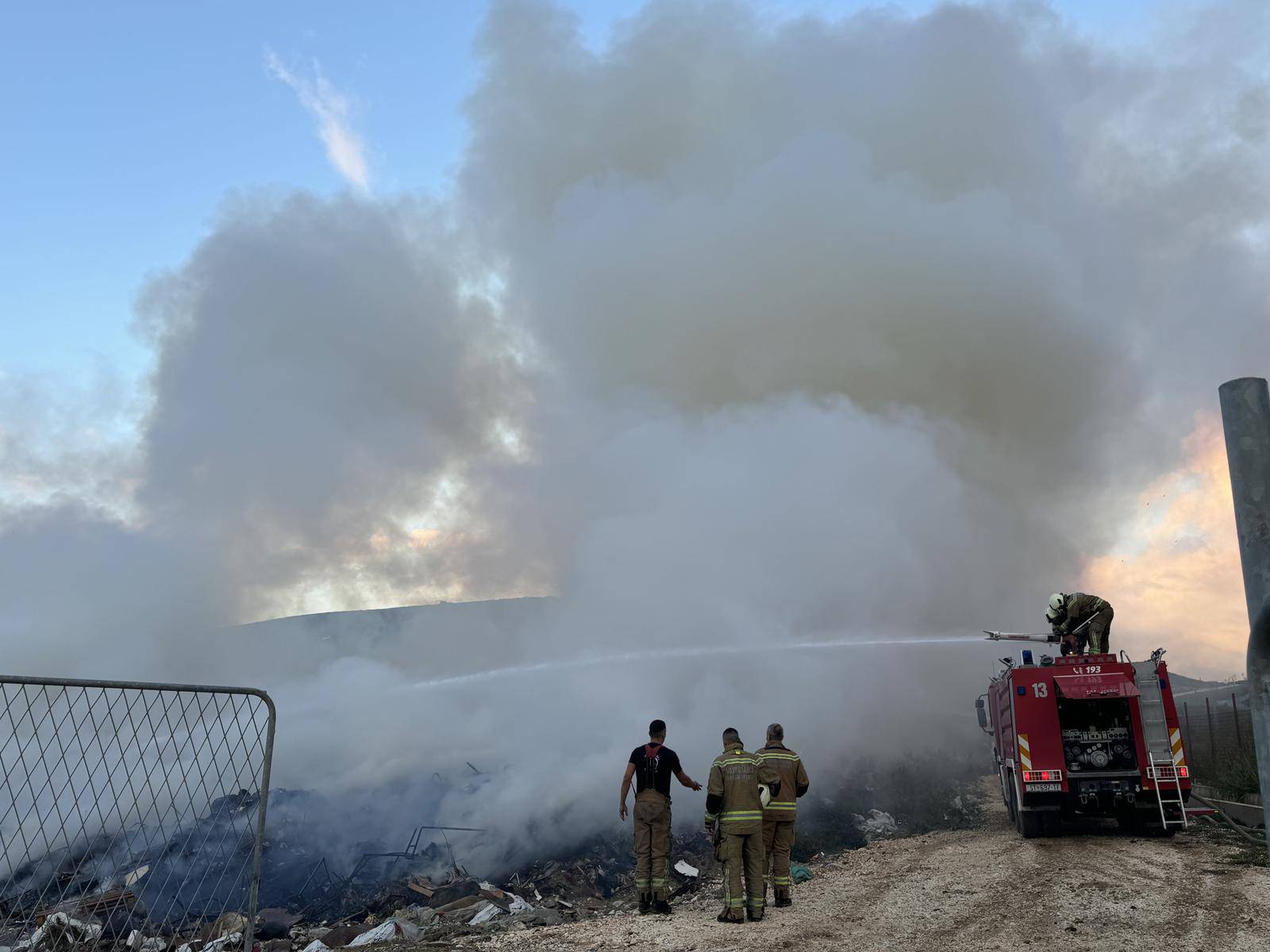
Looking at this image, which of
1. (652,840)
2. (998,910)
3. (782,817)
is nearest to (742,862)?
(782,817)

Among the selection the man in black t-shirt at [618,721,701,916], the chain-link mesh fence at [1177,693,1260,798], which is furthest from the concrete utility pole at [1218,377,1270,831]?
the chain-link mesh fence at [1177,693,1260,798]

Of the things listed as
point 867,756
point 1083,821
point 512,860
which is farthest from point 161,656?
point 1083,821

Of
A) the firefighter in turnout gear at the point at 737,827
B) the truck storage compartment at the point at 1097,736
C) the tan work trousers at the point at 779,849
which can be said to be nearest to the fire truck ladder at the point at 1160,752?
the truck storage compartment at the point at 1097,736

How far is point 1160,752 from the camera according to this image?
38.5 ft

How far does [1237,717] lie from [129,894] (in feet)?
60.8

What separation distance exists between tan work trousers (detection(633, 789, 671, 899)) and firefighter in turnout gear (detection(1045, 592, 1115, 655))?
310 inches

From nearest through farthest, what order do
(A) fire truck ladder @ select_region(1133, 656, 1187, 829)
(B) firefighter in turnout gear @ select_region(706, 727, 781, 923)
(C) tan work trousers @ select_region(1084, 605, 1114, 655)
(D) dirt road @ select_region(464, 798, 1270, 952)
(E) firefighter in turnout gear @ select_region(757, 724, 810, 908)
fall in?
(D) dirt road @ select_region(464, 798, 1270, 952) → (B) firefighter in turnout gear @ select_region(706, 727, 781, 923) → (E) firefighter in turnout gear @ select_region(757, 724, 810, 908) → (A) fire truck ladder @ select_region(1133, 656, 1187, 829) → (C) tan work trousers @ select_region(1084, 605, 1114, 655)

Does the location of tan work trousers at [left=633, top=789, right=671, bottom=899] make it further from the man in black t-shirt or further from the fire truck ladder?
the fire truck ladder

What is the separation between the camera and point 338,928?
10.1 m

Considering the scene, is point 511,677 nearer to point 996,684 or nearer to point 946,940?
point 996,684

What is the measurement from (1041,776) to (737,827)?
19.0 feet

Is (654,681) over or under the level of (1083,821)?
over

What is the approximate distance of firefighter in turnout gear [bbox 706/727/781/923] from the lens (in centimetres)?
827

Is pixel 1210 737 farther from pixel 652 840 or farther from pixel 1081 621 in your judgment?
pixel 652 840
